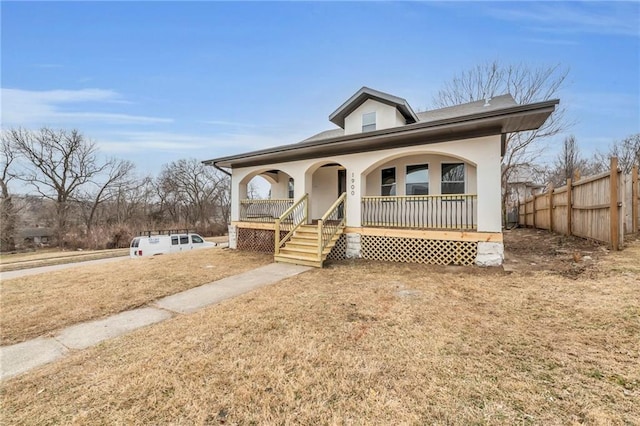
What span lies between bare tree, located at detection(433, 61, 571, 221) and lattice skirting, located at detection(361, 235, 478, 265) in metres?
12.4

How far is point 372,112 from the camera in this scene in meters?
11.1

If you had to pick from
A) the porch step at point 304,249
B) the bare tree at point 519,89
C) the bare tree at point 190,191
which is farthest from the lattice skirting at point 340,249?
the bare tree at point 190,191

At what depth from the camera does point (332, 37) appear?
42.2ft

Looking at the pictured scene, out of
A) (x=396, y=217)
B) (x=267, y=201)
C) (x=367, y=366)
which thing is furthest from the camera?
(x=267, y=201)

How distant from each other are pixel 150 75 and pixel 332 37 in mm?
9928

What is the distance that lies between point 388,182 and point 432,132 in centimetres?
305

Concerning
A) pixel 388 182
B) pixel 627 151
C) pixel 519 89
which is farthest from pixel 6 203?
pixel 627 151

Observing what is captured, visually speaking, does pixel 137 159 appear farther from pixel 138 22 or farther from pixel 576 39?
pixel 576 39

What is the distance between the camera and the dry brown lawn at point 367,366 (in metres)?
2.23

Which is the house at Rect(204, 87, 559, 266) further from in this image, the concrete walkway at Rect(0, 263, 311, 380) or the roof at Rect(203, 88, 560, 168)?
the concrete walkway at Rect(0, 263, 311, 380)

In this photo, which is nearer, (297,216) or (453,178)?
(453,178)

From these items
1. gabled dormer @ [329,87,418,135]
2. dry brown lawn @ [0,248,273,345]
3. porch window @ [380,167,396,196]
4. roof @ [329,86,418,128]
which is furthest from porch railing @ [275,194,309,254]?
roof @ [329,86,418,128]

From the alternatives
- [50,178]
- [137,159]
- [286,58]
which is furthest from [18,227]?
[286,58]

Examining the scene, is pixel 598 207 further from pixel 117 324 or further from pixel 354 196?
pixel 117 324
